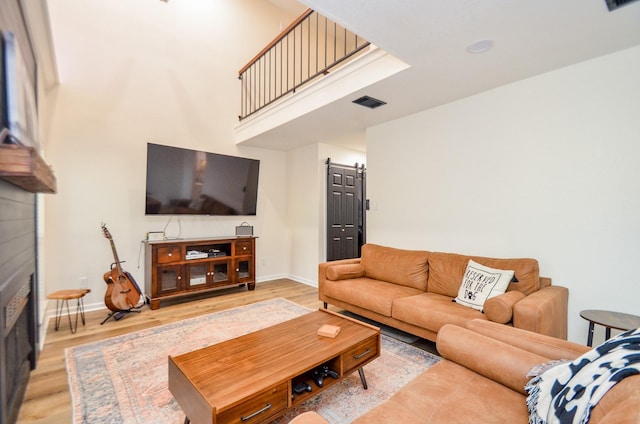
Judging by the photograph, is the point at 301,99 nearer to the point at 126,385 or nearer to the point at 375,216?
the point at 375,216

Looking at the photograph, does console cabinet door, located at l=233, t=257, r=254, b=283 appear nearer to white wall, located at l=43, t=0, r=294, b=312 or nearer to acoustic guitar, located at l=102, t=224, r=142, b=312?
white wall, located at l=43, t=0, r=294, b=312

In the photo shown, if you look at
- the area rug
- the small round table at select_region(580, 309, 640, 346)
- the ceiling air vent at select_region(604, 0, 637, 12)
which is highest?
the ceiling air vent at select_region(604, 0, 637, 12)

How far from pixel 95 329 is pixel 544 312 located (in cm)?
401

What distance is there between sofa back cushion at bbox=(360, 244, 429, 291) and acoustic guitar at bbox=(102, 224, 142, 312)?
9.05 ft

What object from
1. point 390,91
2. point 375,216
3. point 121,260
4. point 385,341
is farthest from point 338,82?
point 121,260

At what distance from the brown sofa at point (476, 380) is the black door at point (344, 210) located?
353 centimetres

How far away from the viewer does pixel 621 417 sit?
644 millimetres

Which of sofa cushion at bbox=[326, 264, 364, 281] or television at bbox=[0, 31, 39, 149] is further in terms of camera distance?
sofa cushion at bbox=[326, 264, 364, 281]

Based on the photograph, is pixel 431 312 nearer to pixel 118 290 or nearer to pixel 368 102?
pixel 368 102

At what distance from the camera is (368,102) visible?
121 inches

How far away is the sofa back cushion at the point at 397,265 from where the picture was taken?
3104 millimetres

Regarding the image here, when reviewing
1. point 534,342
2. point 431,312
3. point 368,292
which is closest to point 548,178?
point 431,312

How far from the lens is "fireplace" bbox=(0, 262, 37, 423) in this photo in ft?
4.26

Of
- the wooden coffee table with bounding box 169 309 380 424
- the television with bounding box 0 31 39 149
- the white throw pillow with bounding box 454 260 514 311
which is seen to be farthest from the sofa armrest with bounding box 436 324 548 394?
the television with bounding box 0 31 39 149
